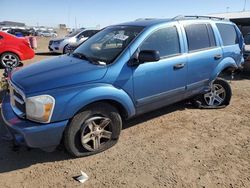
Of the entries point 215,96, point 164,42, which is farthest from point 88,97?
point 215,96

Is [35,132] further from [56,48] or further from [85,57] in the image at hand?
[56,48]

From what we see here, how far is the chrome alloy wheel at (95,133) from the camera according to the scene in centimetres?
386

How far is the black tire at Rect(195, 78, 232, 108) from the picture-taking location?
5910mm

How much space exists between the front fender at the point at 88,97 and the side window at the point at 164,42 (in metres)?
0.85

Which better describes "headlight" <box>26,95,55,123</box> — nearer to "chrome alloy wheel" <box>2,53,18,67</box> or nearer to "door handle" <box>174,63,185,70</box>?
"door handle" <box>174,63,185,70</box>

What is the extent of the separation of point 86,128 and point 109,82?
0.70 meters

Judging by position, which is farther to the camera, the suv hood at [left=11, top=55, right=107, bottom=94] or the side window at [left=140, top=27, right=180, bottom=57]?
the side window at [left=140, top=27, right=180, bottom=57]

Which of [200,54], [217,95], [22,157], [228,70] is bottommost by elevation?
[22,157]

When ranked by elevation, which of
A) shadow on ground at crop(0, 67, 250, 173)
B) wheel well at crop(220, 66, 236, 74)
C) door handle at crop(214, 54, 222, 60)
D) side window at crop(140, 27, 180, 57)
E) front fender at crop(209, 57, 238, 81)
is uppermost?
side window at crop(140, 27, 180, 57)

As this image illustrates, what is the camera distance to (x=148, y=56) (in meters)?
4.05

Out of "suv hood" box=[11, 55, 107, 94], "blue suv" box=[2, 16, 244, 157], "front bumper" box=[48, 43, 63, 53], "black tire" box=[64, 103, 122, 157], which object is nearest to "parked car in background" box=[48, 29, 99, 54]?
"front bumper" box=[48, 43, 63, 53]

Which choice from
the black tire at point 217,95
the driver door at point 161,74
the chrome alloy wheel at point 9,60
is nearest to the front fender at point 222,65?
the black tire at point 217,95

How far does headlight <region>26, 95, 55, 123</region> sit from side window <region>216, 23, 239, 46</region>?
395 centimetres

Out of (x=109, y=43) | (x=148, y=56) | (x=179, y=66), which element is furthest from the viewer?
(x=179, y=66)
